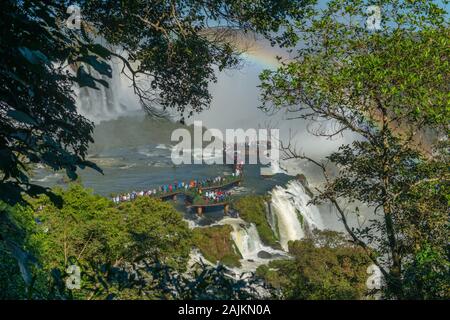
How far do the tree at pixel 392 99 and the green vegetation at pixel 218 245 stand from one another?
24.0 metres

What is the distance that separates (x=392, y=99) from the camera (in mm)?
8211

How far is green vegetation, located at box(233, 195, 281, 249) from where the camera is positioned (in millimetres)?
39594

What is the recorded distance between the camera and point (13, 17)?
3.10m

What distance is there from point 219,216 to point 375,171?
3266 cm

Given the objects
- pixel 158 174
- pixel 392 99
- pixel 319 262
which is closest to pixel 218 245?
pixel 319 262

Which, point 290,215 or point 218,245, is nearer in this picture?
point 218,245

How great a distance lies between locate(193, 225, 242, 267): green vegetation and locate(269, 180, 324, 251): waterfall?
6647mm

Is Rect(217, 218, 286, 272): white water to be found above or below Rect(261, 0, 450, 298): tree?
below

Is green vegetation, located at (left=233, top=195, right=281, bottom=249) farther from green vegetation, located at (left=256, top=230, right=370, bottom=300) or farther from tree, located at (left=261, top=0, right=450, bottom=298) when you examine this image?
tree, located at (left=261, top=0, right=450, bottom=298)

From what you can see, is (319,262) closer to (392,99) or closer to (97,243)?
(97,243)

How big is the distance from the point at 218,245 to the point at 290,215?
484 inches

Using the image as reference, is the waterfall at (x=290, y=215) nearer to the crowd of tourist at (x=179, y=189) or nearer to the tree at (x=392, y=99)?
the crowd of tourist at (x=179, y=189)

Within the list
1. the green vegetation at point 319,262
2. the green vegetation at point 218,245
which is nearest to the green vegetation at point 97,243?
the green vegetation at point 319,262

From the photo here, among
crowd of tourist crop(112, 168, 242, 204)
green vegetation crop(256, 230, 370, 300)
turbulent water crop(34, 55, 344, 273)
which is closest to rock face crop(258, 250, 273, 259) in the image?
turbulent water crop(34, 55, 344, 273)
